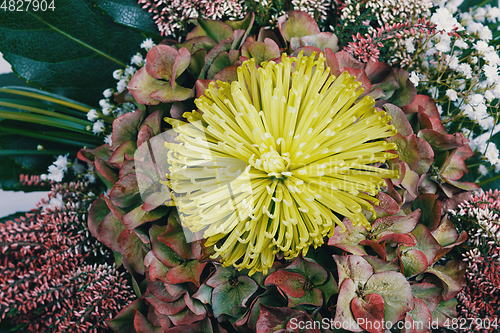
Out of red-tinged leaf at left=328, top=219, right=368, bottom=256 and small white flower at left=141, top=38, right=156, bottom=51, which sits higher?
small white flower at left=141, top=38, right=156, bottom=51

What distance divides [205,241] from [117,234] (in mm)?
254

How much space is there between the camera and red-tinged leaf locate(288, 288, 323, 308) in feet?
1.98

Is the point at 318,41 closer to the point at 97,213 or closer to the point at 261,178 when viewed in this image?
the point at 261,178

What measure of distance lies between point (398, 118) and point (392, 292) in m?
0.36

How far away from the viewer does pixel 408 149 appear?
2.20ft

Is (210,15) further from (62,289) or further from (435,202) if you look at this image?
(62,289)

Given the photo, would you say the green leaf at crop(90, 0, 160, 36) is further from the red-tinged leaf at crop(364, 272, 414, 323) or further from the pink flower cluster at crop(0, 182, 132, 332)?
the red-tinged leaf at crop(364, 272, 414, 323)

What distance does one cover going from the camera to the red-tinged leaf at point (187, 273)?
25.1 inches

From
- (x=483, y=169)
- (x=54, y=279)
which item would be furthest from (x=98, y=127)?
(x=483, y=169)

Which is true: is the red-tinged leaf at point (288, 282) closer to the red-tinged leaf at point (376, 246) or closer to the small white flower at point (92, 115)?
the red-tinged leaf at point (376, 246)

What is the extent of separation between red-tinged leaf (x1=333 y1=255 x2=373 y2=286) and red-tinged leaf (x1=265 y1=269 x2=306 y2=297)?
0.08m

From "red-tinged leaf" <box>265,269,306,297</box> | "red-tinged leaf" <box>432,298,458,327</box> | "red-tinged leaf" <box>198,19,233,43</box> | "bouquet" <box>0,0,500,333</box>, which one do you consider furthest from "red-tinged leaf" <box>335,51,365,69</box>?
"red-tinged leaf" <box>432,298,458,327</box>

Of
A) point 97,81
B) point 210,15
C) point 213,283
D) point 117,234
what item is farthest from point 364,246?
point 97,81

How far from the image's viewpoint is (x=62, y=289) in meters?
0.80
